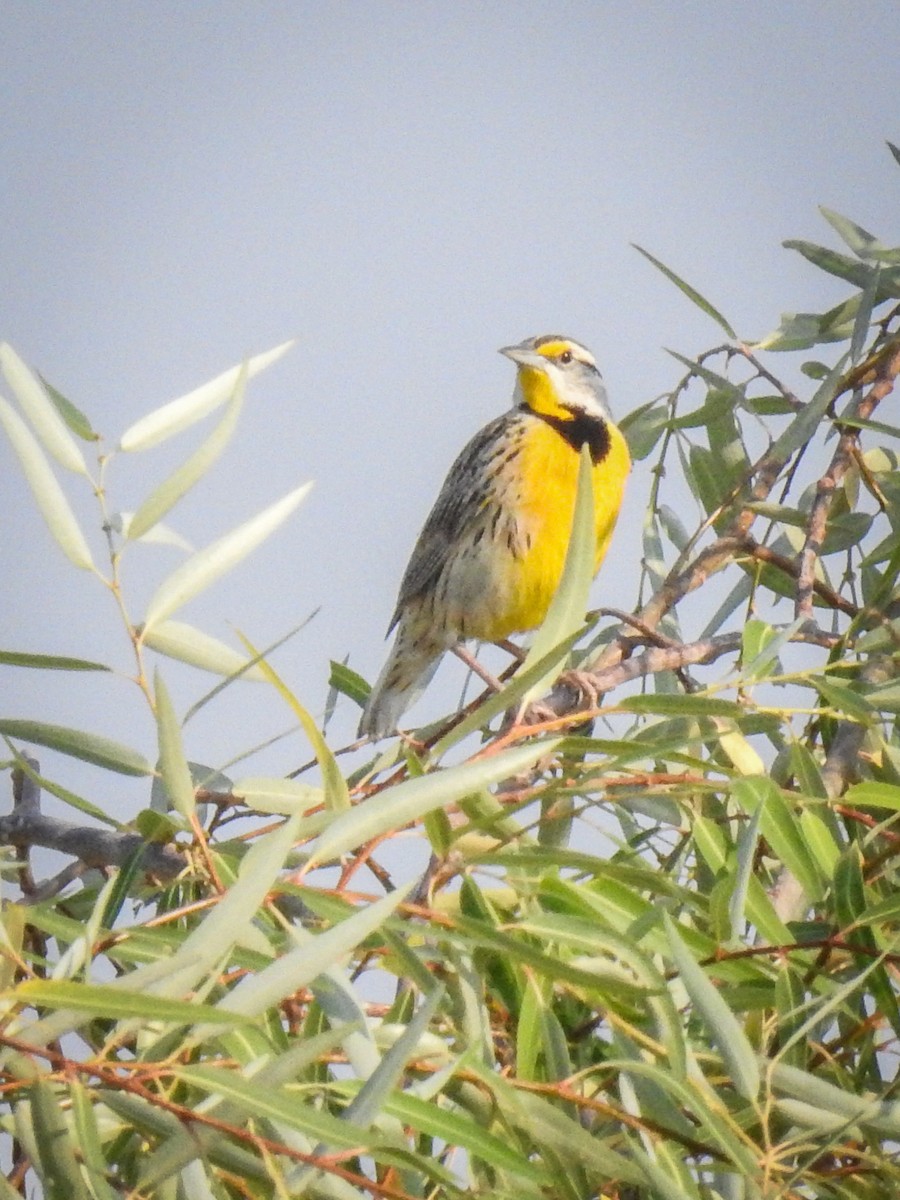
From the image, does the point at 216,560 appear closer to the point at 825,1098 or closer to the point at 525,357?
the point at 825,1098

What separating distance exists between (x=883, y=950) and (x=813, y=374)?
2.77 feet

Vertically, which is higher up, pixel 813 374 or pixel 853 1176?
pixel 813 374

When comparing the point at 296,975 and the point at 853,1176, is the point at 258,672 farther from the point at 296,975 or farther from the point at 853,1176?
the point at 853,1176

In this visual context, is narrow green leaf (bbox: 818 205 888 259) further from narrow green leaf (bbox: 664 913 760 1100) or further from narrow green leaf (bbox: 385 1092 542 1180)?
narrow green leaf (bbox: 385 1092 542 1180)

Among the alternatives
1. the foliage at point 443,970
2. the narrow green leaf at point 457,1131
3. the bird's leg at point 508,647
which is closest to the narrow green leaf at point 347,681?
the foliage at point 443,970

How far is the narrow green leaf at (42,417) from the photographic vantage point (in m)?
1.03

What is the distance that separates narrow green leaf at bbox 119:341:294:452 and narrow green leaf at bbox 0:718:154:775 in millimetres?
205

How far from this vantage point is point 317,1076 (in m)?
1.05

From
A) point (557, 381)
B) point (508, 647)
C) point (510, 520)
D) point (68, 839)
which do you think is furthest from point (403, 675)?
point (68, 839)

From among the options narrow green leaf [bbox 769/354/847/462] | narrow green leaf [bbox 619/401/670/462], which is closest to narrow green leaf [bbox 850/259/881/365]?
narrow green leaf [bbox 769/354/847/462]

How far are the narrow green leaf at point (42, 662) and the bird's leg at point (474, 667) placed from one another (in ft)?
4.22

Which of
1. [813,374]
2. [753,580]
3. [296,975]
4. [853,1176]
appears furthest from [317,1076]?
[813,374]

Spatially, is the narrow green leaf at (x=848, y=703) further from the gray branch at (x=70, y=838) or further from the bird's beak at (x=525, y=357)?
the bird's beak at (x=525, y=357)

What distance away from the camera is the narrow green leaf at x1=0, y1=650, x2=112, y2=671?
1039 mm
